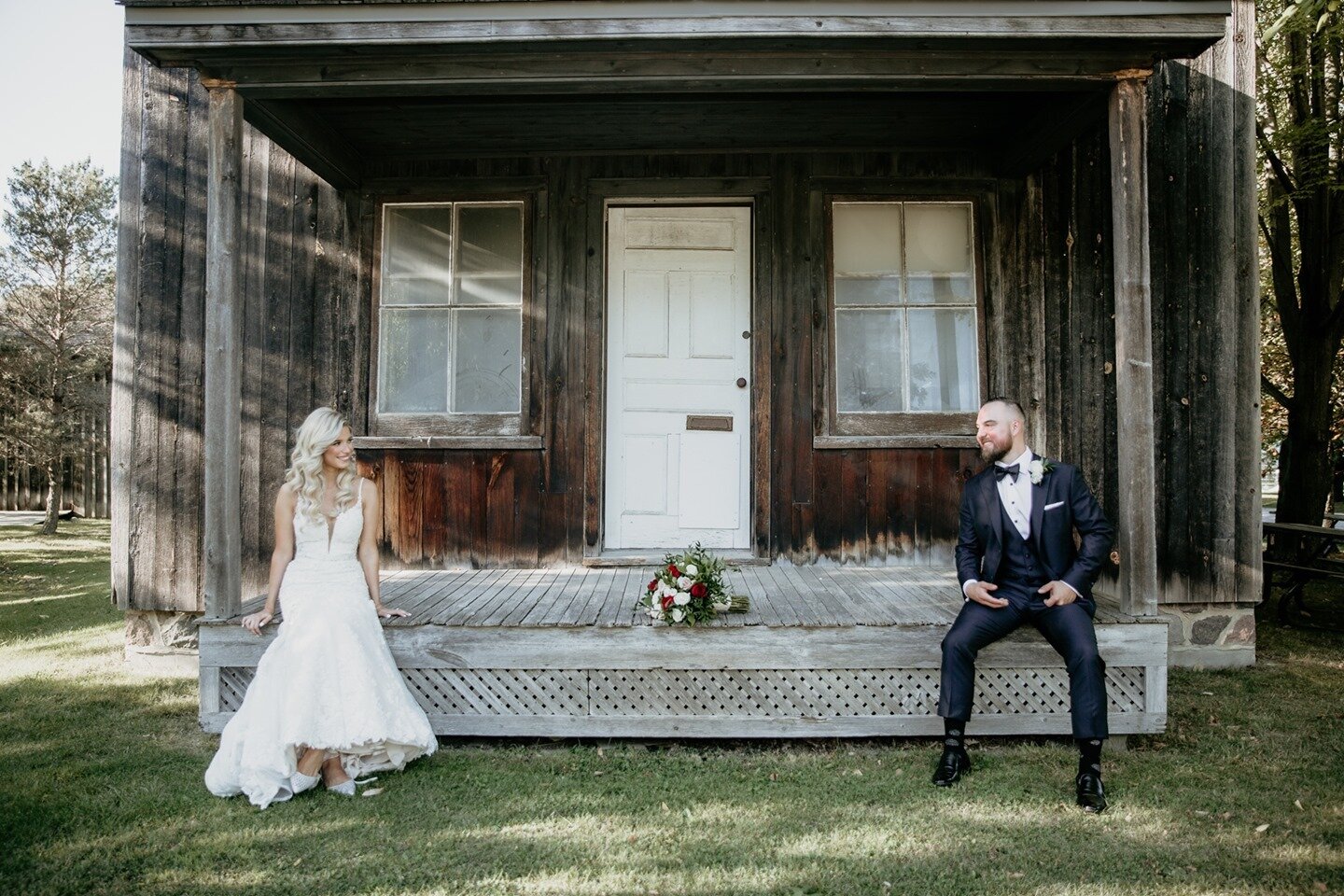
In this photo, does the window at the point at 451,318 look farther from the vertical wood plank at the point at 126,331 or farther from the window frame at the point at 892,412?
the window frame at the point at 892,412

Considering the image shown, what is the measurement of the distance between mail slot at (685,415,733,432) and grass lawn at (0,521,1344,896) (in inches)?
76.3

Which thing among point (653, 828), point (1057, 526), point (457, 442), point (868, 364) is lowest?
point (653, 828)

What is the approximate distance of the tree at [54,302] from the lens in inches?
467

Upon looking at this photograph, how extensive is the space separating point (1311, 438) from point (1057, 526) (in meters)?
5.15

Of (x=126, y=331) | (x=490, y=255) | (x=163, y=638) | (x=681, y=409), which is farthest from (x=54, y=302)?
(x=681, y=409)

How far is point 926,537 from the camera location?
16.0 feet

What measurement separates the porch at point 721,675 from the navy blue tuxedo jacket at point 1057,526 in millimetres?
361

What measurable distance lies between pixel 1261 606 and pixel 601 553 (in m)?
5.13

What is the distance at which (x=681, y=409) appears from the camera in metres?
5.00

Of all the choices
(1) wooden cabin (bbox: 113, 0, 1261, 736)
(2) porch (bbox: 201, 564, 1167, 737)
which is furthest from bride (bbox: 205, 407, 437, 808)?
(1) wooden cabin (bbox: 113, 0, 1261, 736)

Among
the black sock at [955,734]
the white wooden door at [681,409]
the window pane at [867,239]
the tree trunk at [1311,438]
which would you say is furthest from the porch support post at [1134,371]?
the tree trunk at [1311,438]

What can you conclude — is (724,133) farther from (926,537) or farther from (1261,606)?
(1261,606)

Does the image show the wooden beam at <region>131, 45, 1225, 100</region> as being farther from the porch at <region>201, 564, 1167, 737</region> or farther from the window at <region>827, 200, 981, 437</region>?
the porch at <region>201, 564, 1167, 737</region>

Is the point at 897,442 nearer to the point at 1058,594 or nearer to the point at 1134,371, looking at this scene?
the point at 1134,371
